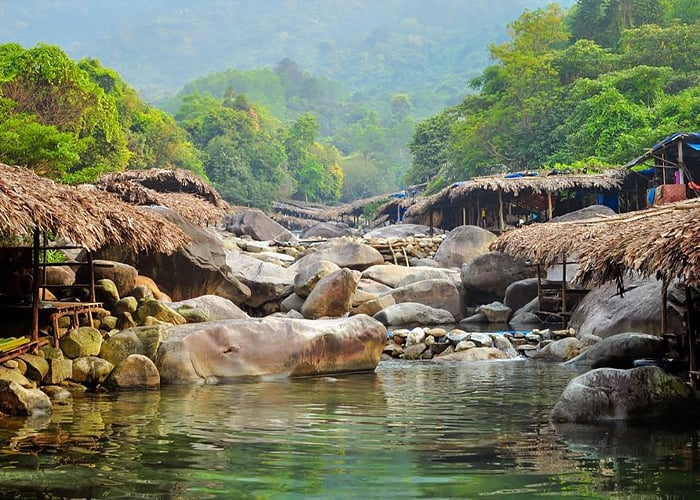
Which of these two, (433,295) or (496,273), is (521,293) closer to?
(496,273)

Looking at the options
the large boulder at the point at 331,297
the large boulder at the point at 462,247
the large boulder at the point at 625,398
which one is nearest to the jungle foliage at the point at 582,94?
the large boulder at the point at 462,247

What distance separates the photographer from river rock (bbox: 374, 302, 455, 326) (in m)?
18.6

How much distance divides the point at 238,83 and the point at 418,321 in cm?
10497

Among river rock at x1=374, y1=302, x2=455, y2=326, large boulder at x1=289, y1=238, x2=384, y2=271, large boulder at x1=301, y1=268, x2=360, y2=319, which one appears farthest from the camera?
large boulder at x1=289, y1=238, x2=384, y2=271

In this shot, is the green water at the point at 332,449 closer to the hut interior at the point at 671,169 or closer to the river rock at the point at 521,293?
the river rock at the point at 521,293

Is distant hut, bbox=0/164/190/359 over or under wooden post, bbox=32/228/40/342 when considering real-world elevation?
over

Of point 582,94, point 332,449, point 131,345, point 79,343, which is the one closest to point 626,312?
point 131,345

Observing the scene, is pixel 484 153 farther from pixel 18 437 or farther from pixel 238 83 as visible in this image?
pixel 238 83

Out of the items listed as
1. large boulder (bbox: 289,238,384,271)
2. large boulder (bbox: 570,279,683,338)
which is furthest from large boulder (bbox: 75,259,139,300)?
large boulder (bbox: 289,238,384,271)

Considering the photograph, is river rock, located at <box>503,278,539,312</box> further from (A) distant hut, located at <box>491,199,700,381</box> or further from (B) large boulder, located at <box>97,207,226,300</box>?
(B) large boulder, located at <box>97,207,226,300</box>

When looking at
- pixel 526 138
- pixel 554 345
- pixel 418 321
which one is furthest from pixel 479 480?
pixel 526 138

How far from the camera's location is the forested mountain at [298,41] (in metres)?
153

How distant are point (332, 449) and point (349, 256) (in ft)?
57.1

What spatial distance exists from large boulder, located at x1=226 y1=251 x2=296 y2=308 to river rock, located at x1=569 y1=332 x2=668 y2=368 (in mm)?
10432
